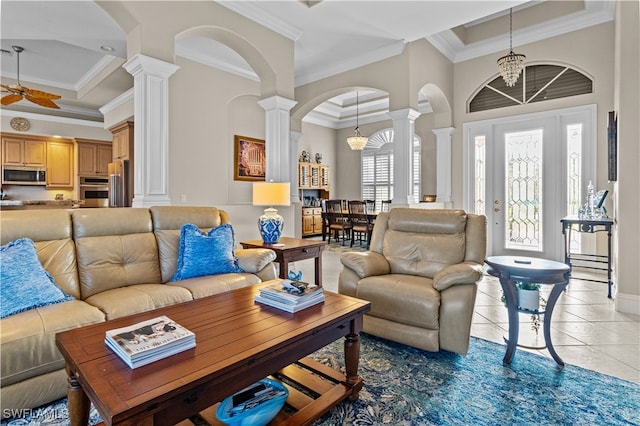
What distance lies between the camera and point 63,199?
7.62 meters

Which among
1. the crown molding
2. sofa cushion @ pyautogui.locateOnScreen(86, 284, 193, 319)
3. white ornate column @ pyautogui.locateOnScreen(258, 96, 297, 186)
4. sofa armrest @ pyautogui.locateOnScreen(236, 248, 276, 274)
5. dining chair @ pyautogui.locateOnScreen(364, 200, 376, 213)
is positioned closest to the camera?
sofa cushion @ pyautogui.locateOnScreen(86, 284, 193, 319)

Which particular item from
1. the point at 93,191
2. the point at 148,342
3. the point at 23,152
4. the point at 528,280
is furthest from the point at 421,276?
the point at 23,152

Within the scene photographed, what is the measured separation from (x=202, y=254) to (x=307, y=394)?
4.56 ft

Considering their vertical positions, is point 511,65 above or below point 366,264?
above

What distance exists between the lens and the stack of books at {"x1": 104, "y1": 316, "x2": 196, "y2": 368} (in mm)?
1208

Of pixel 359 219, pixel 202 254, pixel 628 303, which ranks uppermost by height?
pixel 359 219

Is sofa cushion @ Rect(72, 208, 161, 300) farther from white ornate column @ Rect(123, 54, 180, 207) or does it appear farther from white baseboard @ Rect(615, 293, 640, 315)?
white baseboard @ Rect(615, 293, 640, 315)

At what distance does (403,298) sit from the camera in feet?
7.72

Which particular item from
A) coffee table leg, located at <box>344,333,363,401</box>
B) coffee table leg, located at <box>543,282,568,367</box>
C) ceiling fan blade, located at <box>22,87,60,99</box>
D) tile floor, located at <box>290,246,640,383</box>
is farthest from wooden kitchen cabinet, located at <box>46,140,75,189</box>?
coffee table leg, located at <box>543,282,568,367</box>

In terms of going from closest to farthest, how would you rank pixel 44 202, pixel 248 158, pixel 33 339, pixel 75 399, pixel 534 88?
pixel 75 399, pixel 33 339, pixel 534 88, pixel 248 158, pixel 44 202

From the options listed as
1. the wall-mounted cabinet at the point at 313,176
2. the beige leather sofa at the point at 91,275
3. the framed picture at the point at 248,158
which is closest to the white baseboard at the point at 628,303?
the beige leather sofa at the point at 91,275

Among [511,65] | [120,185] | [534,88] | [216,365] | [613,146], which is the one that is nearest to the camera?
[216,365]

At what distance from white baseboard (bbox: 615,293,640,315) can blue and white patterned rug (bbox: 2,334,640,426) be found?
61.7 inches

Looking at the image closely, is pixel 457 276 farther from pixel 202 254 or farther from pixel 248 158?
pixel 248 158
